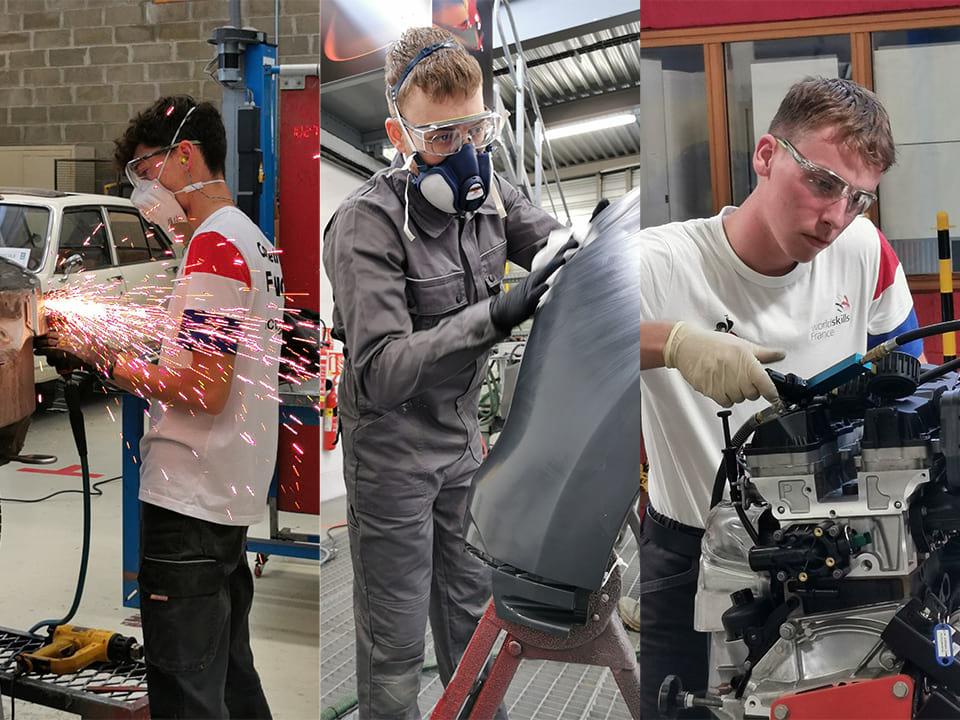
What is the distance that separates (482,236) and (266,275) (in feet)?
1.57

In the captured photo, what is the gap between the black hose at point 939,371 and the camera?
1.54 meters

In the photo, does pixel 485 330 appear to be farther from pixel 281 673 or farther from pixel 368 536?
pixel 281 673

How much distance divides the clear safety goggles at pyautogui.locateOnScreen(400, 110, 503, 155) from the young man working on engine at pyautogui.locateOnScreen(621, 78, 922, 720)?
0.45m

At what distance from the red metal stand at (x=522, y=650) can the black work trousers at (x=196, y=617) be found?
44 cm

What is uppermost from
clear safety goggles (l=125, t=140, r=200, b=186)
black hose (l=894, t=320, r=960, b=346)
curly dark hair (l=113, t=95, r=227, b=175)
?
curly dark hair (l=113, t=95, r=227, b=175)

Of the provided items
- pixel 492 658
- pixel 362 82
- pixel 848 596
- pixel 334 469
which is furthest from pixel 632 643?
pixel 362 82

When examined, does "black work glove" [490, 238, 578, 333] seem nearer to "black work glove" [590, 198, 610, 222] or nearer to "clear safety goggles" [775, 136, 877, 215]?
"black work glove" [590, 198, 610, 222]

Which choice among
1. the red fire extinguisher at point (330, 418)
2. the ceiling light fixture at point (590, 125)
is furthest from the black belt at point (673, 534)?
the ceiling light fixture at point (590, 125)

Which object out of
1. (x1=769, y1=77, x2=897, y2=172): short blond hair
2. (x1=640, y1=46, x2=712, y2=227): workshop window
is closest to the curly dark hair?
(x1=640, y1=46, x2=712, y2=227): workshop window

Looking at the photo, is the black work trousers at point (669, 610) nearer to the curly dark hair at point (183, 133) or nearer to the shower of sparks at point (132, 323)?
the shower of sparks at point (132, 323)

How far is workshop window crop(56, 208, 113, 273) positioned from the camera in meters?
1.53

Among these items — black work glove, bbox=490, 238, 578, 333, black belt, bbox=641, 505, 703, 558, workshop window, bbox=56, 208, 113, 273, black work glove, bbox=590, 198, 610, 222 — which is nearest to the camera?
black work glove, bbox=490, 238, 578, 333

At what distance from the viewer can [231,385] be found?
5.15ft

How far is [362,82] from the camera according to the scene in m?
1.46
